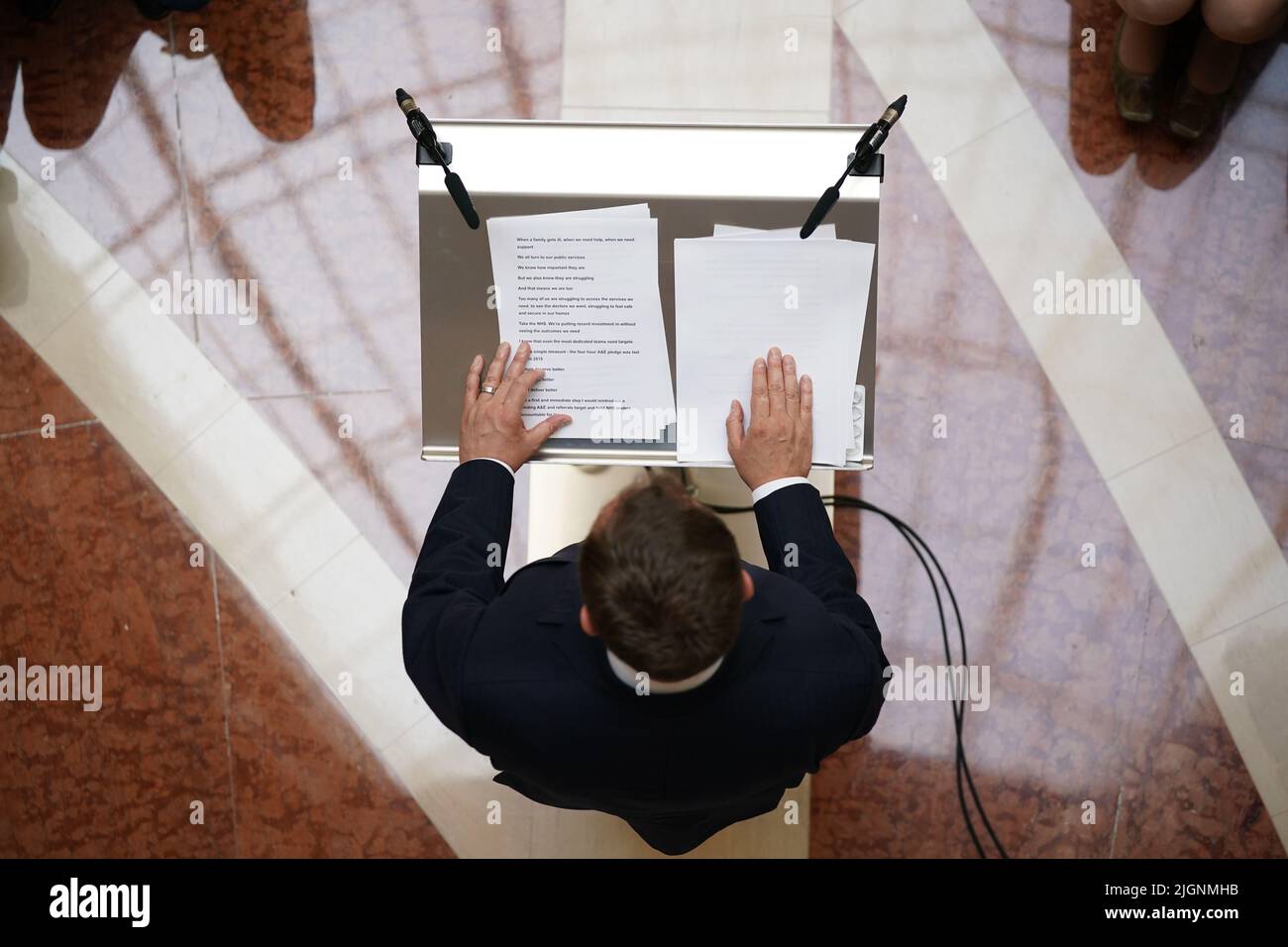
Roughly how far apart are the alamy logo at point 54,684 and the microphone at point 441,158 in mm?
1766

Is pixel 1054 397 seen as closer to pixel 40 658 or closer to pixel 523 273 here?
pixel 523 273

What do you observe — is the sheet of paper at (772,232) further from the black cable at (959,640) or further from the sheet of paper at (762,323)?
the black cable at (959,640)

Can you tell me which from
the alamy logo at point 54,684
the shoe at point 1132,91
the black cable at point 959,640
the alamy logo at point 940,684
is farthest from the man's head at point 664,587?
the shoe at point 1132,91

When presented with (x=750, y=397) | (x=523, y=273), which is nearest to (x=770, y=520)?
(x=750, y=397)

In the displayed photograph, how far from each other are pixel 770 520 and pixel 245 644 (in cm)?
164

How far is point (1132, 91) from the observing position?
2.52 m

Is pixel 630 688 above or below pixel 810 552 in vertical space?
below

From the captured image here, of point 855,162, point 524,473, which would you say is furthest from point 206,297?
point 855,162

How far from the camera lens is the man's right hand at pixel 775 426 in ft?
5.34

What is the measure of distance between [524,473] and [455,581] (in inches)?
36.9

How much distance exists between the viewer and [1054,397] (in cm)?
253

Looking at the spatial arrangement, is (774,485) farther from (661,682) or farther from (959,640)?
(959,640)

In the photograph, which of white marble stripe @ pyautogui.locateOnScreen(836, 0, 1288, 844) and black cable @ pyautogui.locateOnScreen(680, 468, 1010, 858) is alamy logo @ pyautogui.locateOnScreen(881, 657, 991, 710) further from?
white marble stripe @ pyautogui.locateOnScreen(836, 0, 1288, 844)
